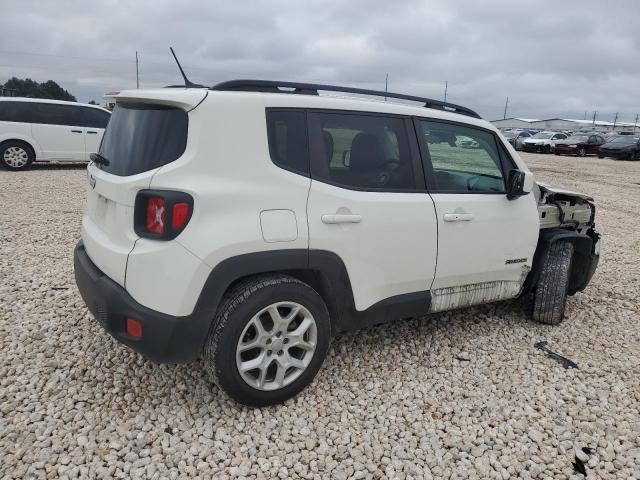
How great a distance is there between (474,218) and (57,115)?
37.2 ft

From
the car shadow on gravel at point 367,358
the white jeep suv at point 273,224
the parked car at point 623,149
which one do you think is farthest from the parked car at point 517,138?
the white jeep suv at point 273,224

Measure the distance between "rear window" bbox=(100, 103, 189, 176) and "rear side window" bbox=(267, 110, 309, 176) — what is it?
1.50 ft

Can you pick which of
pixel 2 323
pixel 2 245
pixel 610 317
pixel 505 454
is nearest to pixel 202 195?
pixel 505 454

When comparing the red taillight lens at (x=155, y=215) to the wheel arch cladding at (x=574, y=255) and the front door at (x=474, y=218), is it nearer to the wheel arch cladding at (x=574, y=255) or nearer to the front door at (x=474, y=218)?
the front door at (x=474, y=218)

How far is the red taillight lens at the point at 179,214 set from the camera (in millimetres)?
2330

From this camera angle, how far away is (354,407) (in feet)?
9.44

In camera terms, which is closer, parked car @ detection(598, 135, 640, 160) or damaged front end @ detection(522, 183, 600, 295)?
damaged front end @ detection(522, 183, 600, 295)

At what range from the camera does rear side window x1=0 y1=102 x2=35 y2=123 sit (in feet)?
36.4

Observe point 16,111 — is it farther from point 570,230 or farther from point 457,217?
point 570,230

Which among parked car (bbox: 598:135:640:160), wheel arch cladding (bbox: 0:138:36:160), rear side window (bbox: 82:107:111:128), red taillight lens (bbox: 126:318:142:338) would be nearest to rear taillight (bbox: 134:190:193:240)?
red taillight lens (bbox: 126:318:142:338)

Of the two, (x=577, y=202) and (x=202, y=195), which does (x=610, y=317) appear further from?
(x=202, y=195)

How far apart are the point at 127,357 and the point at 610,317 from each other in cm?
403

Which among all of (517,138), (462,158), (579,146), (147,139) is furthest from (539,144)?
(147,139)

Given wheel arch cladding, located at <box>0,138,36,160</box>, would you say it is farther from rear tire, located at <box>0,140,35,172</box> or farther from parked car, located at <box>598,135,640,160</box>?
parked car, located at <box>598,135,640,160</box>
